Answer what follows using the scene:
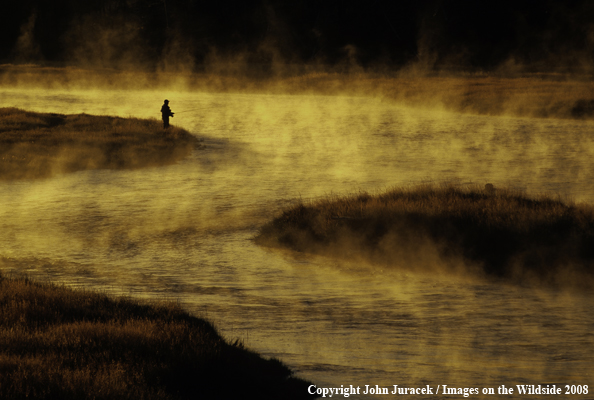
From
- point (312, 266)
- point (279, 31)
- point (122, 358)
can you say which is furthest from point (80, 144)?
point (279, 31)

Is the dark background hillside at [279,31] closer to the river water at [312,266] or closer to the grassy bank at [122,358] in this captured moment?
the river water at [312,266]

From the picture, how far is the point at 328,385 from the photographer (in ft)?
33.5

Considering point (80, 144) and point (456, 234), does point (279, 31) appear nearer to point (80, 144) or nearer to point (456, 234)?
point (80, 144)

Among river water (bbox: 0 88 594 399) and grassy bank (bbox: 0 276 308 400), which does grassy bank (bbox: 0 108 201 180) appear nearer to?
river water (bbox: 0 88 594 399)

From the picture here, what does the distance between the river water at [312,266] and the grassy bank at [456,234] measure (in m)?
0.71

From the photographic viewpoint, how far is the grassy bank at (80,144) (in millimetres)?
33312

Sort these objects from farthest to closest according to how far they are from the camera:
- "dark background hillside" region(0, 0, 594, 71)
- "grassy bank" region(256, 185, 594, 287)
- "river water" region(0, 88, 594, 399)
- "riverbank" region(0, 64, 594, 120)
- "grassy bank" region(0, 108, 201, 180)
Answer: "dark background hillside" region(0, 0, 594, 71), "riverbank" region(0, 64, 594, 120), "grassy bank" region(0, 108, 201, 180), "grassy bank" region(256, 185, 594, 287), "river water" region(0, 88, 594, 399)

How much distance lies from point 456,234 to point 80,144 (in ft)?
77.4

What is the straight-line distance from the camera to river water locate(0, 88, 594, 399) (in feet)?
37.3

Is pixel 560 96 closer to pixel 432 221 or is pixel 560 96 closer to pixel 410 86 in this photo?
pixel 410 86

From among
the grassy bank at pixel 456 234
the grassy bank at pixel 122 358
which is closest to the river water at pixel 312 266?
the grassy bank at pixel 456 234

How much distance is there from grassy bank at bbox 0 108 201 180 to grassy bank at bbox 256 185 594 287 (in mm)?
15571

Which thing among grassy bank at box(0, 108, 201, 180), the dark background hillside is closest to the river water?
grassy bank at box(0, 108, 201, 180)

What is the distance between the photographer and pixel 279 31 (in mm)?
105562
